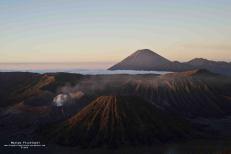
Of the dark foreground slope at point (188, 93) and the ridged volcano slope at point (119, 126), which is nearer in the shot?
the ridged volcano slope at point (119, 126)

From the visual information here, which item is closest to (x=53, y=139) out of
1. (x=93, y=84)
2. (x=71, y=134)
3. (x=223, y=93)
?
(x=71, y=134)

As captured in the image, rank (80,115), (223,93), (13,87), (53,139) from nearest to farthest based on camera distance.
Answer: (53,139), (80,115), (223,93), (13,87)

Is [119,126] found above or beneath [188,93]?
beneath

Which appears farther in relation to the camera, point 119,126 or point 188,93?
point 188,93

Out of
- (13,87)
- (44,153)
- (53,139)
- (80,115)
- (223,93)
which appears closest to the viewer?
(44,153)

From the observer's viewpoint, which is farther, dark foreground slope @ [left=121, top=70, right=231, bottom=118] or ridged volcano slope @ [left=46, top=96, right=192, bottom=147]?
dark foreground slope @ [left=121, top=70, right=231, bottom=118]

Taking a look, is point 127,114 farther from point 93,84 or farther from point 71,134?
point 93,84

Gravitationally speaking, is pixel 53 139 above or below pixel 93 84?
below

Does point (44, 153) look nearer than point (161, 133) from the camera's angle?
Yes
